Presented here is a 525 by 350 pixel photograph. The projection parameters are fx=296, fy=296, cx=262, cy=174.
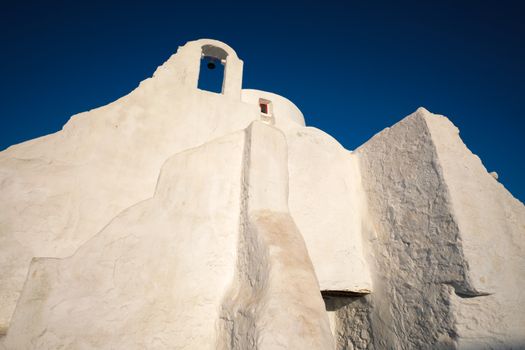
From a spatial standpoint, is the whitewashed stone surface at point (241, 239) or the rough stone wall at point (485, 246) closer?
the whitewashed stone surface at point (241, 239)

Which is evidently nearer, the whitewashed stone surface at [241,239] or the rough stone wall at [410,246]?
the whitewashed stone surface at [241,239]

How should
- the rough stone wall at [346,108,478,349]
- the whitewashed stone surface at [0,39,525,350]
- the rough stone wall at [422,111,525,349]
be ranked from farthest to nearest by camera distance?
1. the rough stone wall at [346,108,478,349]
2. the rough stone wall at [422,111,525,349]
3. the whitewashed stone surface at [0,39,525,350]

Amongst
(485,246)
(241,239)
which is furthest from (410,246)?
(241,239)

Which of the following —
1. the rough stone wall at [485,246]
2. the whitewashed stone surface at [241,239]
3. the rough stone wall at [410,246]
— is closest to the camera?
the whitewashed stone surface at [241,239]

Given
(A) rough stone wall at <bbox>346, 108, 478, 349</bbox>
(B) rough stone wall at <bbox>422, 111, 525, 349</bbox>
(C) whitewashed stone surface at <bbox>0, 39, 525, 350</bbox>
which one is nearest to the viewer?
(C) whitewashed stone surface at <bbox>0, 39, 525, 350</bbox>

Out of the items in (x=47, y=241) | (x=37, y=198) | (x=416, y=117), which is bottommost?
(x=47, y=241)

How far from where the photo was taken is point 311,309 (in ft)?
7.27

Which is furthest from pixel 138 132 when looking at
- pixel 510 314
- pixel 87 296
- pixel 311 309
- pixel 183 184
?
pixel 510 314

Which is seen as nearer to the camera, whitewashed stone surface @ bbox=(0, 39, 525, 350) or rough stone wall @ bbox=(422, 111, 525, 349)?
whitewashed stone surface @ bbox=(0, 39, 525, 350)

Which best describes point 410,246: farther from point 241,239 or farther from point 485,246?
point 241,239

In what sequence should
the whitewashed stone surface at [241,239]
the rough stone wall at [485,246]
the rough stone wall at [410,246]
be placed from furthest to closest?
the rough stone wall at [410,246], the rough stone wall at [485,246], the whitewashed stone surface at [241,239]

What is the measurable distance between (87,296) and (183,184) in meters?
1.34

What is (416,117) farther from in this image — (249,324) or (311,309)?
(249,324)

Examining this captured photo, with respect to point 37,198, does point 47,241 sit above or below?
below
